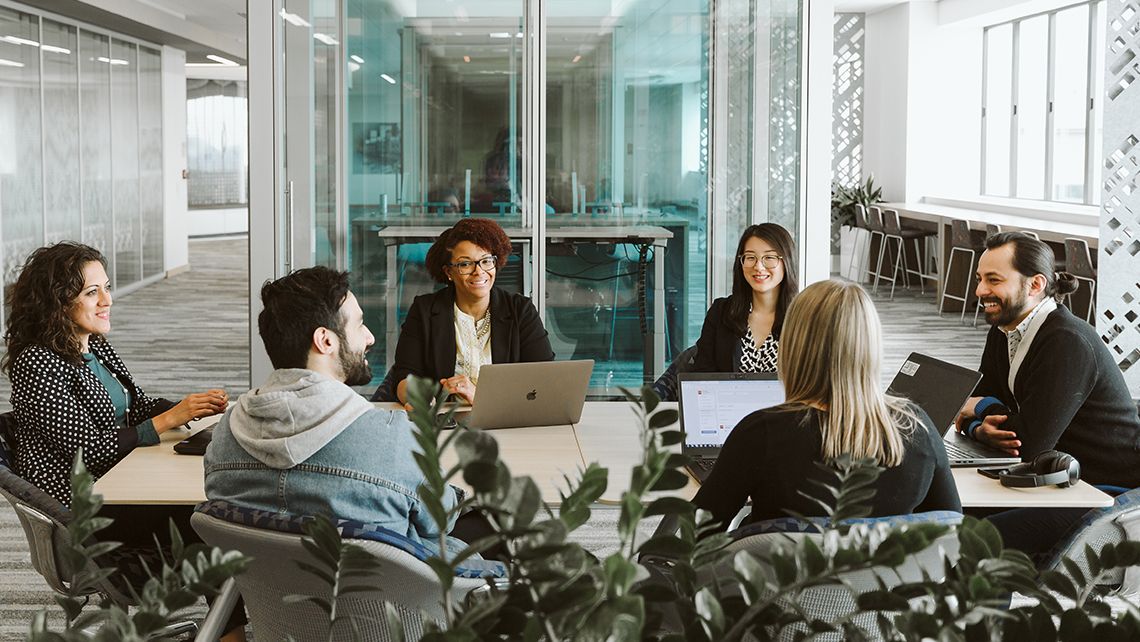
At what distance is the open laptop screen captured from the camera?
9.36 ft

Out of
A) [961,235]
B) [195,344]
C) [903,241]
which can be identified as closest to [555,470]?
[195,344]

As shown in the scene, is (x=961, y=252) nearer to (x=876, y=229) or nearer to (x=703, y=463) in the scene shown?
(x=876, y=229)

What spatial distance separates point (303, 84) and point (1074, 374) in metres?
3.71

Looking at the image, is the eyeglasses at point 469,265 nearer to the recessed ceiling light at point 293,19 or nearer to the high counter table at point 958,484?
the high counter table at point 958,484

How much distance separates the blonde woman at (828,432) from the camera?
6.81 feet

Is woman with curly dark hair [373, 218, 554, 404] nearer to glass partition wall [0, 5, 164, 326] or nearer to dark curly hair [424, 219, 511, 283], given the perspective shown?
dark curly hair [424, 219, 511, 283]

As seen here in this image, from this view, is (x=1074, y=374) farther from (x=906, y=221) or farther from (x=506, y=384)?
(x=906, y=221)

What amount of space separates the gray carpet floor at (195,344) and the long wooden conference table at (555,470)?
0.89 metres

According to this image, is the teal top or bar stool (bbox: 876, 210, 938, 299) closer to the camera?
the teal top

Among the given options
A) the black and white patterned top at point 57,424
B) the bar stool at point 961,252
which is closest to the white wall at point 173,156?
the bar stool at point 961,252

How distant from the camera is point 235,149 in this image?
20.2m

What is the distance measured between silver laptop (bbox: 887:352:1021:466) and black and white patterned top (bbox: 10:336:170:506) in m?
1.93

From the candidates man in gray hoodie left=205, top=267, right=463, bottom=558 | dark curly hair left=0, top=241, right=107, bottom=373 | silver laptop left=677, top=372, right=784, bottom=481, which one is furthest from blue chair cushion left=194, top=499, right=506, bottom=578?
dark curly hair left=0, top=241, right=107, bottom=373

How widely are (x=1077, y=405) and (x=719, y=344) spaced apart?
115cm
